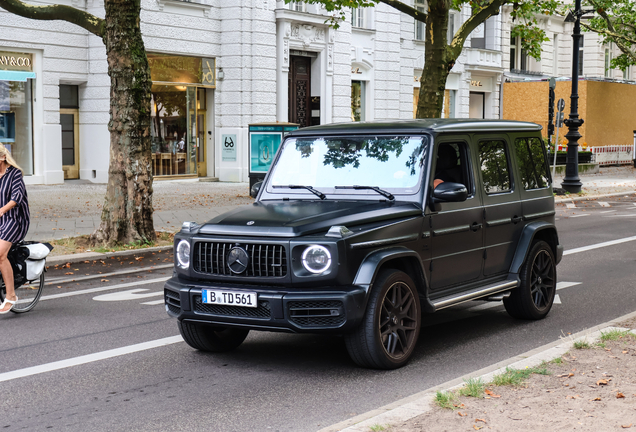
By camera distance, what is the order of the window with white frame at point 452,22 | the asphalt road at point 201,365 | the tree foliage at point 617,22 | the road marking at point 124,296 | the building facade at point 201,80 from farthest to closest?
1. the window with white frame at point 452,22
2. the tree foliage at point 617,22
3. the building facade at point 201,80
4. the road marking at point 124,296
5. the asphalt road at point 201,365

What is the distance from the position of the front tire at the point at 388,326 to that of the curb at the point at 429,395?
58 cm

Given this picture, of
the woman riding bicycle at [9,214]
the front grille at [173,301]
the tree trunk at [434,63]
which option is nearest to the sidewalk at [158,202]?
the tree trunk at [434,63]

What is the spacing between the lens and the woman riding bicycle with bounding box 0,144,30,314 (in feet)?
27.3

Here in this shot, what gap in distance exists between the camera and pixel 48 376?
6203 millimetres

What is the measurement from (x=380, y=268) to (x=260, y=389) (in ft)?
3.86

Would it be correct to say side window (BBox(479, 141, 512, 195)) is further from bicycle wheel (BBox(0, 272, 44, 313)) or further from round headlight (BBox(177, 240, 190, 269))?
bicycle wheel (BBox(0, 272, 44, 313))

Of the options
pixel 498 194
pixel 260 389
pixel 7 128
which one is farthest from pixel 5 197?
pixel 7 128

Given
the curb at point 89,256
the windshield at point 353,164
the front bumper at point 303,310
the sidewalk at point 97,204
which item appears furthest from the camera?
the sidewalk at point 97,204

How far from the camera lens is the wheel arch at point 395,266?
5926 mm

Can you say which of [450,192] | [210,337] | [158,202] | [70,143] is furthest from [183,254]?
[70,143]

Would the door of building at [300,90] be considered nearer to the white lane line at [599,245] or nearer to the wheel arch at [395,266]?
the white lane line at [599,245]

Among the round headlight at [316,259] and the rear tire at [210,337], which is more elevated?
the round headlight at [316,259]

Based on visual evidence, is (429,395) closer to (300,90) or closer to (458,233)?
(458,233)

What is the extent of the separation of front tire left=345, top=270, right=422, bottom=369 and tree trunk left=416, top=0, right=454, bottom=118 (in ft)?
46.3
